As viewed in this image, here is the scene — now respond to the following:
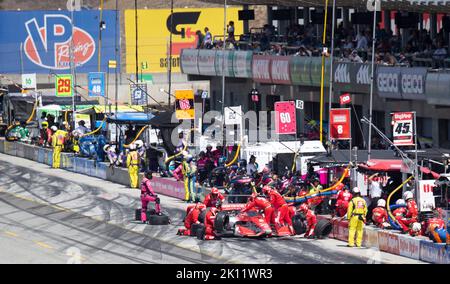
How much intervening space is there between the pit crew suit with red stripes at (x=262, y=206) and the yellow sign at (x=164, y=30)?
47743 mm

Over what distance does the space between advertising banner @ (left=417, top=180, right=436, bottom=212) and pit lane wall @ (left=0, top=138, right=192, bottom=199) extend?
383 inches

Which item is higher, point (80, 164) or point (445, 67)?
point (445, 67)

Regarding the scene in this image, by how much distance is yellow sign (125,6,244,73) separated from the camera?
79.5 meters

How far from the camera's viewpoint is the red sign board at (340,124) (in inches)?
1342

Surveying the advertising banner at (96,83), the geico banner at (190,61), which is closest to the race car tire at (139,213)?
the advertising banner at (96,83)

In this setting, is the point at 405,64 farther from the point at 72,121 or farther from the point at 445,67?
the point at 72,121

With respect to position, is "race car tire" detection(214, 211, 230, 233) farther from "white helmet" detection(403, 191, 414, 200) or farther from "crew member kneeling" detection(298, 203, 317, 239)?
"white helmet" detection(403, 191, 414, 200)

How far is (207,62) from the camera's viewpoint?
5928cm

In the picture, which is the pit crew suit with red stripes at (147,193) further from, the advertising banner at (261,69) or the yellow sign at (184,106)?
the advertising banner at (261,69)

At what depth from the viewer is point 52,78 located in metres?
74.4

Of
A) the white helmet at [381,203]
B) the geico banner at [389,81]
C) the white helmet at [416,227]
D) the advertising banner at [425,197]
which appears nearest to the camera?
the white helmet at [416,227]

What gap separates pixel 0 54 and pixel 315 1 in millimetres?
28845

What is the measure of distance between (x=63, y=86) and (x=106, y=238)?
22559 millimetres
